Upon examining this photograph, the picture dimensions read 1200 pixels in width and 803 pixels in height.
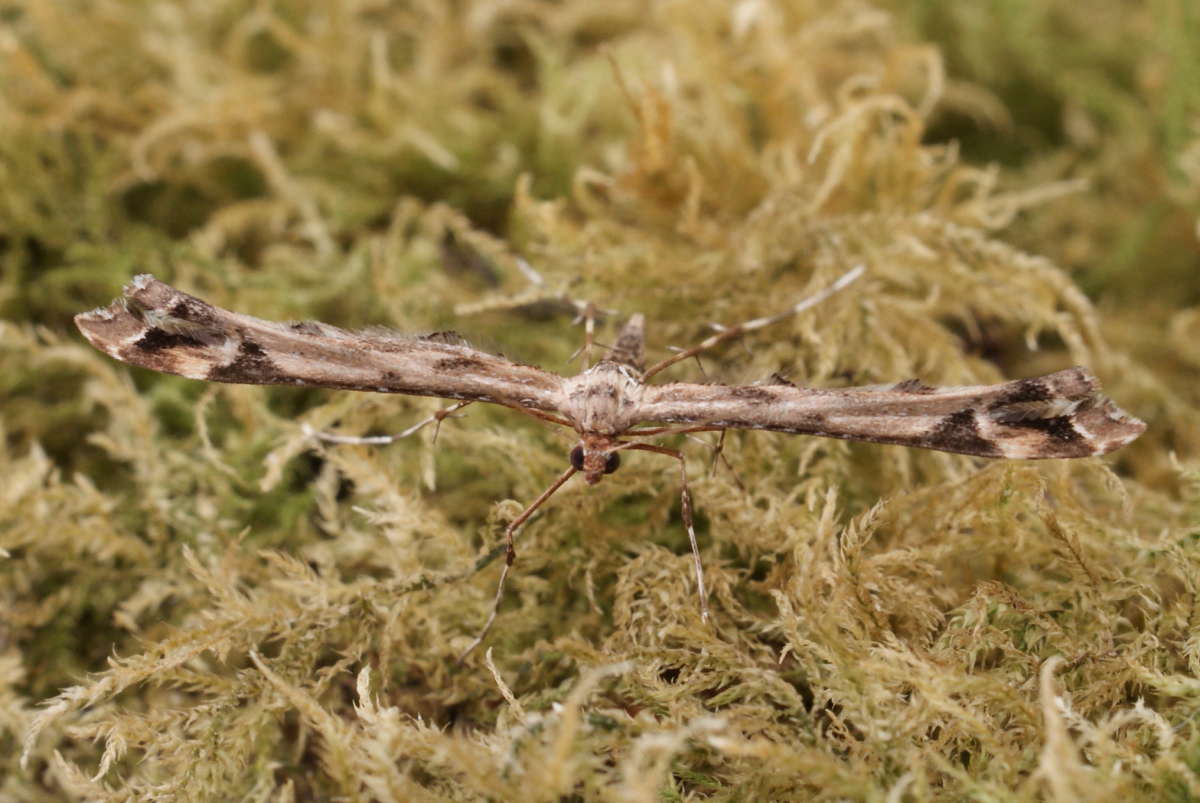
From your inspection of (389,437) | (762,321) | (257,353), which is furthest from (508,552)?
(762,321)

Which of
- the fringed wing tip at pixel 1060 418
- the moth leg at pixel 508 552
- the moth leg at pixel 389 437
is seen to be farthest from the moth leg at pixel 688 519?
the fringed wing tip at pixel 1060 418

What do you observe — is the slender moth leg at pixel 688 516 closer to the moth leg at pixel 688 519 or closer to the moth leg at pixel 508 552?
the moth leg at pixel 688 519

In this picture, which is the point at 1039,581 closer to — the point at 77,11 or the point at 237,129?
the point at 237,129

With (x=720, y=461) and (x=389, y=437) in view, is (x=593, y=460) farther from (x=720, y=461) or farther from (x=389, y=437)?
(x=389, y=437)

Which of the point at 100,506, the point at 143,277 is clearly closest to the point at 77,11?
the point at 143,277

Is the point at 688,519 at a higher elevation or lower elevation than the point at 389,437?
higher

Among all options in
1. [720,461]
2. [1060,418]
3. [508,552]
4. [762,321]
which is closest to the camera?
[1060,418]
